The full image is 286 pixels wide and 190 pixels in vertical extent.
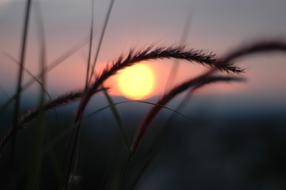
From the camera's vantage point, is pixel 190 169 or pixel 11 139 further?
pixel 190 169

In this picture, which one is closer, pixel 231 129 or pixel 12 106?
pixel 12 106

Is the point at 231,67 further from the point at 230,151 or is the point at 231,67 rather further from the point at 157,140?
the point at 230,151

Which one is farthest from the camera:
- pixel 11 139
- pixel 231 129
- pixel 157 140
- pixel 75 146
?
pixel 231 129

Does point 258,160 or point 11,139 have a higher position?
point 258,160

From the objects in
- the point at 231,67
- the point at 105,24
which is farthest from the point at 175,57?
the point at 105,24

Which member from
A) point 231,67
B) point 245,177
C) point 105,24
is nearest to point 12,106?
point 105,24

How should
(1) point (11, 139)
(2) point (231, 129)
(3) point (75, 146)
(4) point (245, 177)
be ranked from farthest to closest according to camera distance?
(2) point (231, 129) < (4) point (245, 177) < (3) point (75, 146) < (1) point (11, 139)

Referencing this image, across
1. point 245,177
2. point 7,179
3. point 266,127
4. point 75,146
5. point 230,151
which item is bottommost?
point 7,179

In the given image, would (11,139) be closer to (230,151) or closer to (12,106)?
(12,106)

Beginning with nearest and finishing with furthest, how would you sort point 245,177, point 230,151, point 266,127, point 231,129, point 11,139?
point 11,139 → point 245,177 → point 230,151 → point 266,127 → point 231,129
